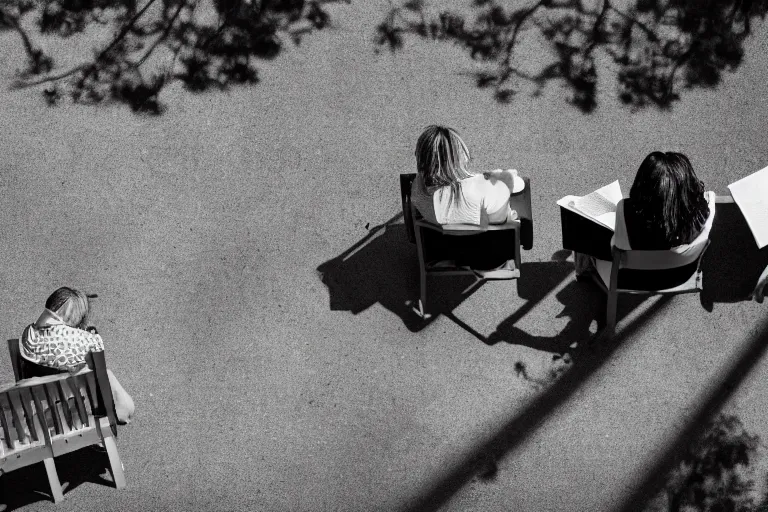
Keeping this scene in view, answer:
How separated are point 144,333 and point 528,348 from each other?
2568mm

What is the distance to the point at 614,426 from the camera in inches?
235

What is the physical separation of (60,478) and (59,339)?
3.58 ft

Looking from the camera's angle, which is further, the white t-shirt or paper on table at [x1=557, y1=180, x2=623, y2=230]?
paper on table at [x1=557, y1=180, x2=623, y2=230]

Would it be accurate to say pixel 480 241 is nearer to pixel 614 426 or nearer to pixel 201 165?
pixel 614 426

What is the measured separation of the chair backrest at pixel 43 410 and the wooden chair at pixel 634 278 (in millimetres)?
3088

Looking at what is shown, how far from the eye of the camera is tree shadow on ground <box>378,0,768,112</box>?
6789mm

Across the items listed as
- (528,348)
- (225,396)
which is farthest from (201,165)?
(528,348)

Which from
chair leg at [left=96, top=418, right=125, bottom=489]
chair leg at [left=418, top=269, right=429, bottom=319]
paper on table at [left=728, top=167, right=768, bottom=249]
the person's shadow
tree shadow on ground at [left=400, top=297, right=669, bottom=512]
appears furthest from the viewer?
the person's shadow

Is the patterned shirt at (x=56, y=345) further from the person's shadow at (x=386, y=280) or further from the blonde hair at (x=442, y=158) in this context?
the blonde hair at (x=442, y=158)

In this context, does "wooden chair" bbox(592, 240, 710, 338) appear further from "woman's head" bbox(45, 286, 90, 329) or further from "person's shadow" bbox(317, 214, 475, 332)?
"woman's head" bbox(45, 286, 90, 329)

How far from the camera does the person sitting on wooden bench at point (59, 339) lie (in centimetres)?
553

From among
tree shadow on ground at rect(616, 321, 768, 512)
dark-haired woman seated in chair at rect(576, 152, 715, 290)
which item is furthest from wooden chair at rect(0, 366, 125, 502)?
tree shadow on ground at rect(616, 321, 768, 512)

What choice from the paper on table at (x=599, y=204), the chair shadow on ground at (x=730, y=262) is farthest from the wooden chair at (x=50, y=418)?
the chair shadow on ground at (x=730, y=262)

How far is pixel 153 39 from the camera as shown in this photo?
7.11m
